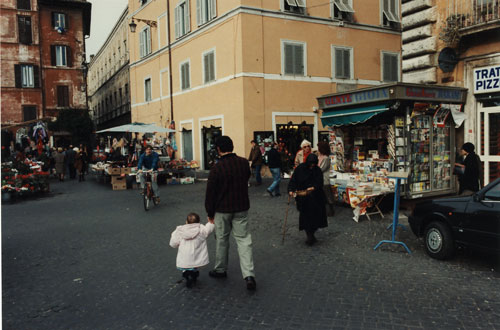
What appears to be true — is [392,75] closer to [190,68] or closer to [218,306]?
[190,68]

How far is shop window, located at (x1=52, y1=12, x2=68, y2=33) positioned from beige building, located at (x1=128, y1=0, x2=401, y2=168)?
18.6 m

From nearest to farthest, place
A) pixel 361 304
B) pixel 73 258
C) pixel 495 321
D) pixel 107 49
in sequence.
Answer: pixel 495 321, pixel 361 304, pixel 73 258, pixel 107 49

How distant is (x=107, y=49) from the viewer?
45.7 metres

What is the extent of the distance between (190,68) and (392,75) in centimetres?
1100

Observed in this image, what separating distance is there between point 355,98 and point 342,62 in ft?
36.9

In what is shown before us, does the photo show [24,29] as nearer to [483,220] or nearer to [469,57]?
[469,57]

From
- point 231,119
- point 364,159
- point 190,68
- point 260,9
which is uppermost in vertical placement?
point 260,9

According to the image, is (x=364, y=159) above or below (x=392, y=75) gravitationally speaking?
below

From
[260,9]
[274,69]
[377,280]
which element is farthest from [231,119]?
[377,280]

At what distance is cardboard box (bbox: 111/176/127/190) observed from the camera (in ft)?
53.5

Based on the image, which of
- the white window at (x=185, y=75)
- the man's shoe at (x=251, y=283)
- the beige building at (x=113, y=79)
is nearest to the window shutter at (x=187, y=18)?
the white window at (x=185, y=75)

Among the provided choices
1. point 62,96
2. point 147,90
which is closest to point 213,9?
point 147,90

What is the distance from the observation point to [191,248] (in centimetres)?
518

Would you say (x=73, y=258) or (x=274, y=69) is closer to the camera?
(x=73, y=258)
